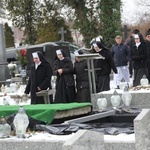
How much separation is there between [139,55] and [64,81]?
7.61ft

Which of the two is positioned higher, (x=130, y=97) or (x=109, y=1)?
(x=109, y=1)

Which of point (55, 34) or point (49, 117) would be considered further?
point (55, 34)

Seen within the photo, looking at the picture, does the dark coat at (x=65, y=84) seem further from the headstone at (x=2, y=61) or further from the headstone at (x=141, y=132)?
the headstone at (x=2, y=61)

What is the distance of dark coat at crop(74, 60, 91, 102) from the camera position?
1029cm

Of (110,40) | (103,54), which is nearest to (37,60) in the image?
(103,54)

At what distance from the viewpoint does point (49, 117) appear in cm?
633

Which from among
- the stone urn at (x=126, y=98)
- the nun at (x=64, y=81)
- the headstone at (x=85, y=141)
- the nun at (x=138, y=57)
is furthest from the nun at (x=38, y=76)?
the headstone at (x=85, y=141)

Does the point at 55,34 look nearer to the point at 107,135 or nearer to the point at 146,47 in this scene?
the point at 146,47

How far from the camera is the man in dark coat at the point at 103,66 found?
1093 centimetres

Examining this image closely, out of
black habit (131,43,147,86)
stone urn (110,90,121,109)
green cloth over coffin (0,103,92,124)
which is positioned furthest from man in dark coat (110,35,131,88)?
green cloth over coffin (0,103,92,124)

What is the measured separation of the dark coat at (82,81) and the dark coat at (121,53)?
10.3 ft

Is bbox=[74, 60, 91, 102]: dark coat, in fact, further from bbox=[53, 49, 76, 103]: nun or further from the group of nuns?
bbox=[53, 49, 76, 103]: nun

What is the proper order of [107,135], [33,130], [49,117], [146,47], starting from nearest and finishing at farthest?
[107,135] → [33,130] → [49,117] → [146,47]

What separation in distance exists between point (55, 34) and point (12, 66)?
11670 millimetres
